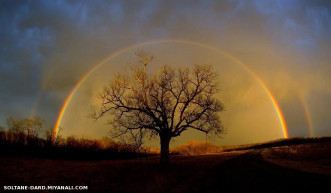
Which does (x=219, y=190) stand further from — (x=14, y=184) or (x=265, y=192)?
(x=14, y=184)

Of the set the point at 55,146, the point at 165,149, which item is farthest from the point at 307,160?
the point at 55,146

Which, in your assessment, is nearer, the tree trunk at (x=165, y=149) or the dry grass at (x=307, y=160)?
the dry grass at (x=307, y=160)

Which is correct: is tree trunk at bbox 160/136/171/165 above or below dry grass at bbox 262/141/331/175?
above

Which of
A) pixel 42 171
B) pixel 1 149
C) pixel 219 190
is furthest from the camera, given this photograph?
pixel 1 149

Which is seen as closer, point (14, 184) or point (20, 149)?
point (14, 184)

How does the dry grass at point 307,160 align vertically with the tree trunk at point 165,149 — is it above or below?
below

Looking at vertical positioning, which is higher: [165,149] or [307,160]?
[165,149]

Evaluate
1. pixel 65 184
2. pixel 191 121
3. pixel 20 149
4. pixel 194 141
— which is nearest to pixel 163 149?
pixel 191 121

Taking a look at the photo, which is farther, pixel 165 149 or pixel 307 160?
pixel 307 160

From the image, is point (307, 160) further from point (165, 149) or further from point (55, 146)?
point (55, 146)

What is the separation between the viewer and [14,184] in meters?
15.0

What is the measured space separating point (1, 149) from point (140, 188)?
24.9m

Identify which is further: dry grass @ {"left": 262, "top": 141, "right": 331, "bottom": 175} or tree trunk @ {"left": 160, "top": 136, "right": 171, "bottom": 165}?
tree trunk @ {"left": 160, "top": 136, "right": 171, "bottom": 165}

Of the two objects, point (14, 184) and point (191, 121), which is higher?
point (191, 121)
